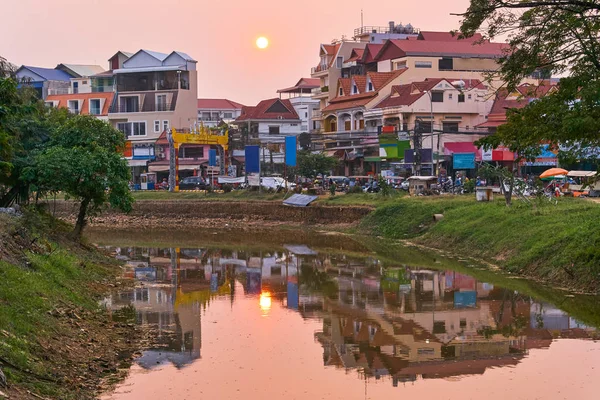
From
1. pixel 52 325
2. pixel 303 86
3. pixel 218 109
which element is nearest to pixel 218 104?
pixel 218 109

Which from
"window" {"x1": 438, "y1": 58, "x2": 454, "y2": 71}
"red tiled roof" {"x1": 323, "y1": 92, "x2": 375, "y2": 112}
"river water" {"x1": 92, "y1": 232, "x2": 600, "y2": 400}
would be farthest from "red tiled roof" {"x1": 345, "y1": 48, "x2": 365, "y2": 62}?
"river water" {"x1": 92, "y1": 232, "x2": 600, "y2": 400}

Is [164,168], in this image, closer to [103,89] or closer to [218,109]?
[103,89]

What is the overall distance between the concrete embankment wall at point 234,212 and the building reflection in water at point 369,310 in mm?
15057

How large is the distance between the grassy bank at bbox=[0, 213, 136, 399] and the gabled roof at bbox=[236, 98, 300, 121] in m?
61.5

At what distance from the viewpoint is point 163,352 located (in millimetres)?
18656

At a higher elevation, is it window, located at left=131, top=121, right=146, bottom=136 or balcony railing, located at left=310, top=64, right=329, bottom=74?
balcony railing, located at left=310, top=64, right=329, bottom=74

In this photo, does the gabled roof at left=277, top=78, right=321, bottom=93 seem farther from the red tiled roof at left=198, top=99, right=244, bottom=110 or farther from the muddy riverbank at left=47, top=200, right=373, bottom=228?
the muddy riverbank at left=47, top=200, right=373, bottom=228

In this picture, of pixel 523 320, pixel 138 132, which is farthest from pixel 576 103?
pixel 138 132

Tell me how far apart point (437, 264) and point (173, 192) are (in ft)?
119

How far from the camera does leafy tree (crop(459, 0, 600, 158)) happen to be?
21.2 meters

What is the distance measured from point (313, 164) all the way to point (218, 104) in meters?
61.0

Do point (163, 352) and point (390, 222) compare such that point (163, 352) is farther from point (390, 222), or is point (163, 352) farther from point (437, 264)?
point (390, 222)

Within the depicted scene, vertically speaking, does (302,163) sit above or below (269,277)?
above

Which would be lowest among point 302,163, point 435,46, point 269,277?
point 269,277
